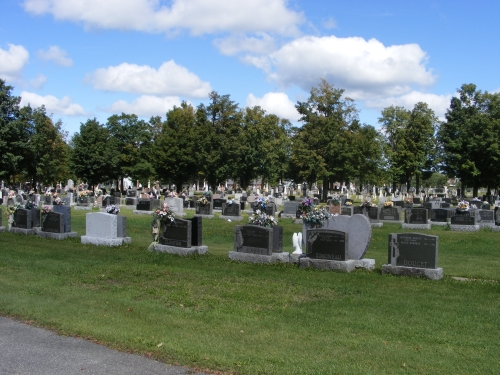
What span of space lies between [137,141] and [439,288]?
72.8 metres

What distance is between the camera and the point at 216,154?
5888cm

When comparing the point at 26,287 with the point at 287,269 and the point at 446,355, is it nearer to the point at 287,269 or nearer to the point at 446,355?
the point at 287,269

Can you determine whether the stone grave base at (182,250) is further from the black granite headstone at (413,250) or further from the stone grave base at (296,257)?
the black granite headstone at (413,250)

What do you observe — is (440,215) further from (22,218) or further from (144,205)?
(22,218)

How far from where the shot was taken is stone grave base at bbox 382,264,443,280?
464 inches

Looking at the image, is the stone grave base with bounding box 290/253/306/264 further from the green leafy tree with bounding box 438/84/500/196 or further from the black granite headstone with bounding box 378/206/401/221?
the green leafy tree with bounding box 438/84/500/196

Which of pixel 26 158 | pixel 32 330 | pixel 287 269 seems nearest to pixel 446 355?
pixel 32 330

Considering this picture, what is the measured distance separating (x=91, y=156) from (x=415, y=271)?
188 feet

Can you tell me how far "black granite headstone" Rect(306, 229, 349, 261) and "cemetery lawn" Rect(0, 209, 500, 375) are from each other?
679 mm


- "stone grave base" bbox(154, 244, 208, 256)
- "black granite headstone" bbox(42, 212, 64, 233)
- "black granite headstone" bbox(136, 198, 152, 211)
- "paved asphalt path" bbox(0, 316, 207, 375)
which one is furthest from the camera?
"black granite headstone" bbox(136, 198, 152, 211)

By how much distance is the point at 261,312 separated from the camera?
855 cm

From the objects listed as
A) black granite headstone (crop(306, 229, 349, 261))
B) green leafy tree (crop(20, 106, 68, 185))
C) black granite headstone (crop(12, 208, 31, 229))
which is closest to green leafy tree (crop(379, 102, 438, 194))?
green leafy tree (crop(20, 106, 68, 185))

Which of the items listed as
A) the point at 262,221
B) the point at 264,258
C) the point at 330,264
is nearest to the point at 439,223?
the point at 262,221

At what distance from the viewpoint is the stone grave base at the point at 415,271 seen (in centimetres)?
1177
